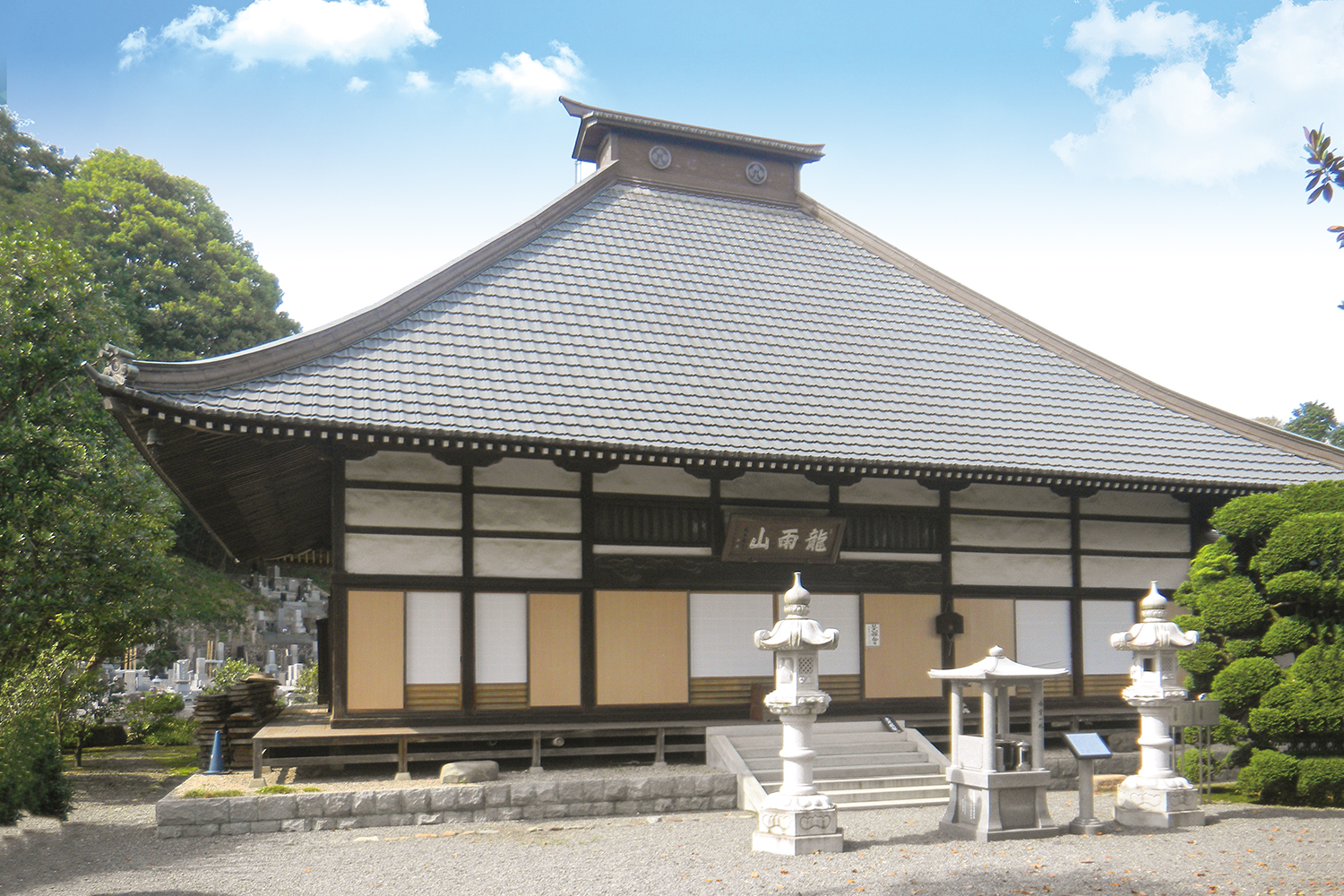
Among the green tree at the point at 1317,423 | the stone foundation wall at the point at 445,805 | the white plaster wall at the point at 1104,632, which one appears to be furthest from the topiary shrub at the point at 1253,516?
the green tree at the point at 1317,423

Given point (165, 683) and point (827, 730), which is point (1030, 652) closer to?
point (827, 730)

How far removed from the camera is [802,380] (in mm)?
13648

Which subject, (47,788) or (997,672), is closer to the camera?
(47,788)

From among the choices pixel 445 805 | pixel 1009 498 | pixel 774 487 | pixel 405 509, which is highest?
pixel 774 487

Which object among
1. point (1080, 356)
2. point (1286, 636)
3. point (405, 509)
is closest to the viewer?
point (1286, 636)

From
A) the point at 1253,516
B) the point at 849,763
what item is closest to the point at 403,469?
the point at 849,763

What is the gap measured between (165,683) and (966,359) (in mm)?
21511

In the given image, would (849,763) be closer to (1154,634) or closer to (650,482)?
(1154,634)

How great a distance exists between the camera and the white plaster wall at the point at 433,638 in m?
11.2

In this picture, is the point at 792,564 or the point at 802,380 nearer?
the point at 792,564

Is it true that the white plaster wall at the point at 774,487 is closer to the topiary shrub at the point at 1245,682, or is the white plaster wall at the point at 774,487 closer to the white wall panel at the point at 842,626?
the white wall panel at the point at 842,626

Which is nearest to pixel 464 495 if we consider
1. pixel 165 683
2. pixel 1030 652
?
pixel 1030 652

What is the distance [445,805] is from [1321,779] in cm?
920

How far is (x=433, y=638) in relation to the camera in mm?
11297
